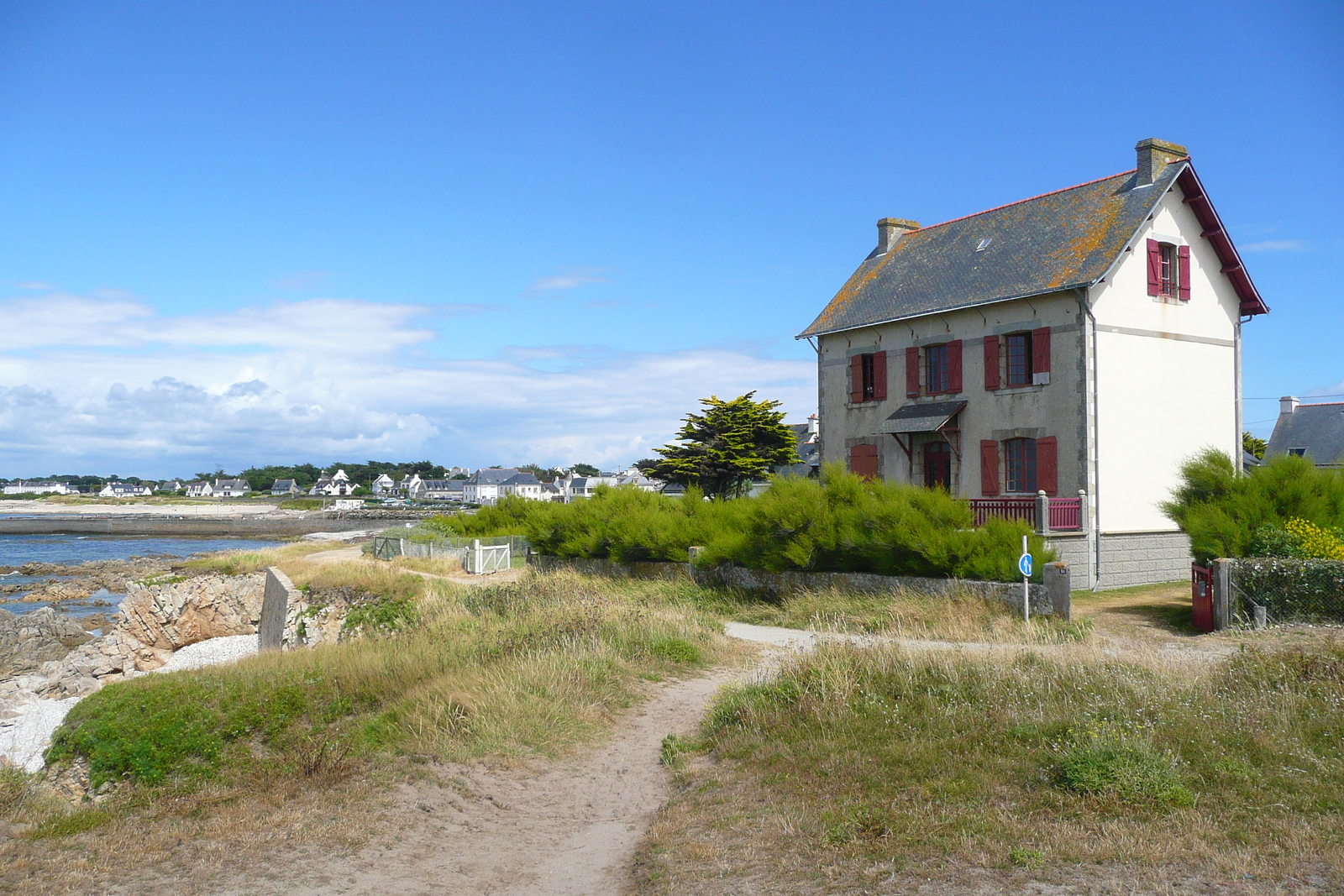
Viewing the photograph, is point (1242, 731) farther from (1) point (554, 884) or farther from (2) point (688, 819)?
(1) point (554, 884)

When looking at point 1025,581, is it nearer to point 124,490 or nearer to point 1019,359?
point 1019,359

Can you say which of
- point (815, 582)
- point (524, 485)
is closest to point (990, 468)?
point (815, 582)

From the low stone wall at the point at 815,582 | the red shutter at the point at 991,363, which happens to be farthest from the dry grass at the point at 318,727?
the red shutter at the point at 991,363

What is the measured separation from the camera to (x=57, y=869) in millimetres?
6324

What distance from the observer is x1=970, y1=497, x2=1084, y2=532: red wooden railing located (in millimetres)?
20328

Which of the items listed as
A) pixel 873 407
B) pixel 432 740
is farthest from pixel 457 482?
pixel 432 740

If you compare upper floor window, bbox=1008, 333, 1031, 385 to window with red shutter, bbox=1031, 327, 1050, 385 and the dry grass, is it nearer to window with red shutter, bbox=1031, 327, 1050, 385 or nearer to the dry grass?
window with red shutter, bbox=1031, 327, 1050, 385

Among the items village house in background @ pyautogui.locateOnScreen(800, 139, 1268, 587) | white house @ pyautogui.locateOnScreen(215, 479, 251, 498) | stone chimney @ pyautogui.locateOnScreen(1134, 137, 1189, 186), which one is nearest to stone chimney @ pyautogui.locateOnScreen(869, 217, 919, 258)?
village house in background @ pyautogui.locateOnScreen(800, 139, 1268, 587)

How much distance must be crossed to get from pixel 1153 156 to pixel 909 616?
1469 centimetres

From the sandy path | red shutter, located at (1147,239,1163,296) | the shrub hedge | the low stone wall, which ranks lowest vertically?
the sandy path

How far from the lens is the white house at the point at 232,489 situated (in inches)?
6560

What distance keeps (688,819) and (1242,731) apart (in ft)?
13.5

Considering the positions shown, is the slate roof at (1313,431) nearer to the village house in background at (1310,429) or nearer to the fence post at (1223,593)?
the village house in background at (1310,429)

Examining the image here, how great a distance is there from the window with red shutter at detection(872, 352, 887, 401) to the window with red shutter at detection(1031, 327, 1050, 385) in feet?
15.8
